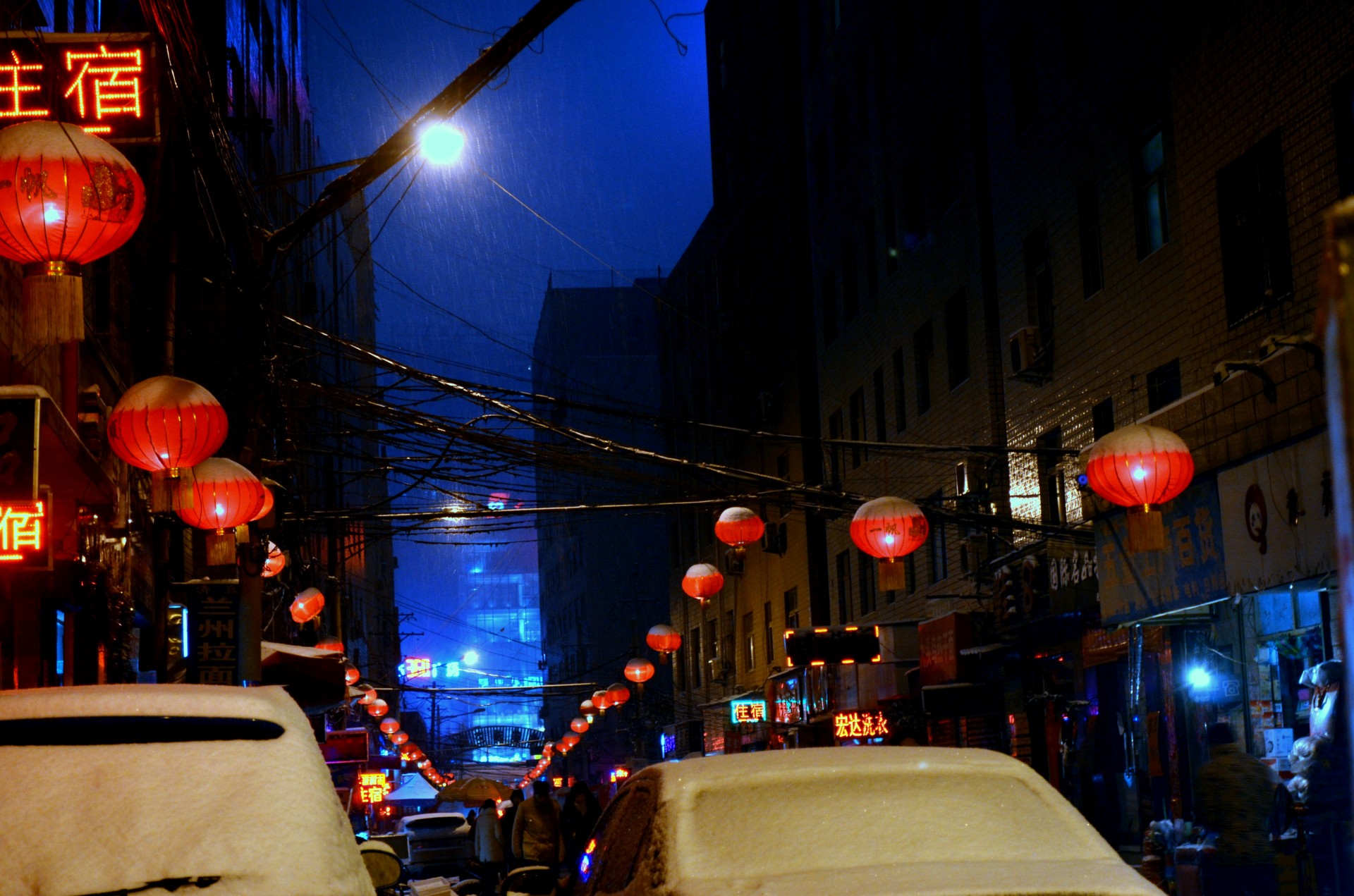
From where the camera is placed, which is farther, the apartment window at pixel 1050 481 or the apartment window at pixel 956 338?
the apartment window at pixel 956 338

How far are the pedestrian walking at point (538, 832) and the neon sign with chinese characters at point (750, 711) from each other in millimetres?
19072

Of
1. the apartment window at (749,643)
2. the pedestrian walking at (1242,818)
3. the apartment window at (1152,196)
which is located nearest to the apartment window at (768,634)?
the apartment window at (749,643)

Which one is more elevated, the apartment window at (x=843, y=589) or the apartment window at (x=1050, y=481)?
the apartment window at (x=1050, y=481)

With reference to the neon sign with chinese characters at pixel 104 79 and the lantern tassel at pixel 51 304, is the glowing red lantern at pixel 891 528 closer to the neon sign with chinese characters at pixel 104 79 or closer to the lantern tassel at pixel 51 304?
the neon sign with chinese characters at pixel 104 79

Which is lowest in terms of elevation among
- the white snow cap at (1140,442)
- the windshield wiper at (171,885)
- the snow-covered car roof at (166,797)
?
the windshield wiper at (171,885)

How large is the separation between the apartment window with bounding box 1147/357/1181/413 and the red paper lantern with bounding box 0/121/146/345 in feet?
44.2

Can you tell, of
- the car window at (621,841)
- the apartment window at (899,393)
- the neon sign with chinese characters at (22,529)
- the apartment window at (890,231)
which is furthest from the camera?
the apartment window at (890,231)

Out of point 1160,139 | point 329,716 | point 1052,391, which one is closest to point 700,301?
point 329,716

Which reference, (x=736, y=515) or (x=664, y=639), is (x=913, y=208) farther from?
(x=664, y=639)

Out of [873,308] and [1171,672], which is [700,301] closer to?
[873,308]

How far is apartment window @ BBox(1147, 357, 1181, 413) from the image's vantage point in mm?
19000

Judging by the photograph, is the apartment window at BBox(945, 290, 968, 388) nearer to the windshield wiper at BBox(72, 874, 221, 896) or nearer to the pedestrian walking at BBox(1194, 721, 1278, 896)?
the pedestrian walking at BBox(1194, 721, 1278, 896)

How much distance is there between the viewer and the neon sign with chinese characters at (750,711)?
128 feet

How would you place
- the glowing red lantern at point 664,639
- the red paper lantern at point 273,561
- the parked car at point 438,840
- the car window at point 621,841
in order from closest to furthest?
the car window at point 621,841 < the red paper lantern at point 273,561 < the parked car at point 438,840 < the glowing red lantern at point 664,639
